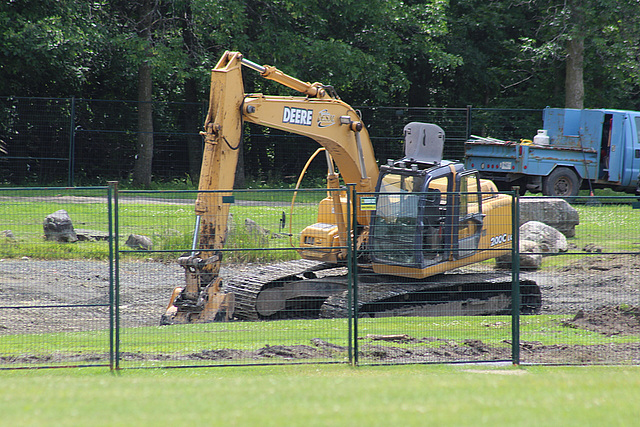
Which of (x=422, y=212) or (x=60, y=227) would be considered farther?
(x=60, y=227)

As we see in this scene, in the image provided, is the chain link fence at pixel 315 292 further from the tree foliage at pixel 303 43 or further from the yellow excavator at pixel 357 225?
the tree foliage at pixel 303 43

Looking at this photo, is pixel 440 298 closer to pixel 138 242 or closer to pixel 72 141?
pixel 138 242

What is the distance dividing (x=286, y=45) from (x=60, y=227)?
10778mm

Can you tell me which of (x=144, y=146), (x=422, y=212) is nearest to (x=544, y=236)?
(x=422, y=212)

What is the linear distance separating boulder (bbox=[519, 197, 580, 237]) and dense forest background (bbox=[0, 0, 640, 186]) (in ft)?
26.9

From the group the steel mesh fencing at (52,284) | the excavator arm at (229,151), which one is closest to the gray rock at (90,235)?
the steel mesh fencing at (52,284)

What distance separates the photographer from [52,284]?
38.5ft

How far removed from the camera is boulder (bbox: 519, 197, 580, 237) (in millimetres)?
15773

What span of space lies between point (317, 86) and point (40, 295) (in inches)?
220

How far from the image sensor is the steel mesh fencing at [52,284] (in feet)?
25.2

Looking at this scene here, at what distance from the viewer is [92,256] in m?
12.6

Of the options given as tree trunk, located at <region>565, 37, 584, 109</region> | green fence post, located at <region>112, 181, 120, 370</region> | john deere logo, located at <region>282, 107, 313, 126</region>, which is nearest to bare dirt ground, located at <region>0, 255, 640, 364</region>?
green fence post, located at <region>112, 181, 120, 370</region>


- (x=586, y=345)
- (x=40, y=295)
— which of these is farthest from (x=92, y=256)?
(x=586, y=345)

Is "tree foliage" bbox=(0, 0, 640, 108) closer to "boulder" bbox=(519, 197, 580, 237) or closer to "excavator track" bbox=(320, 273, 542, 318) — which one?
"boulder" bbox=(519, 197, 580, 237)
